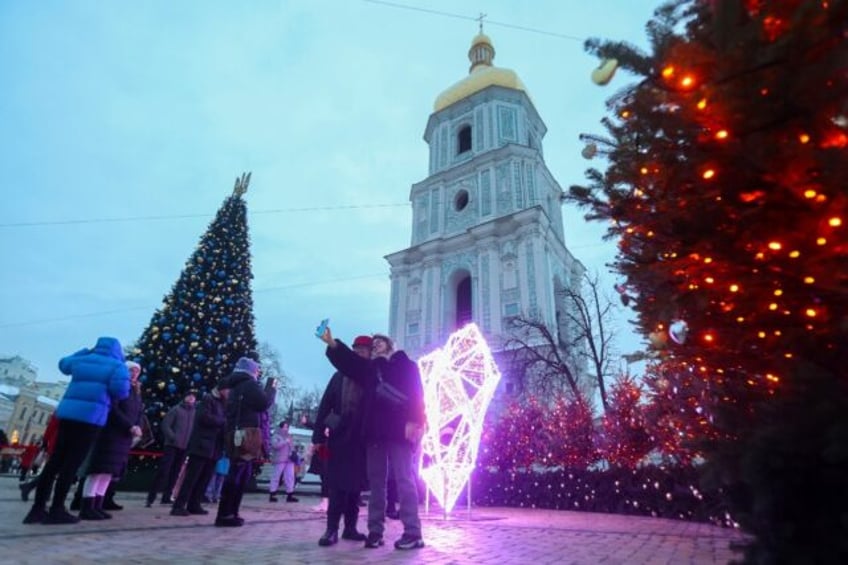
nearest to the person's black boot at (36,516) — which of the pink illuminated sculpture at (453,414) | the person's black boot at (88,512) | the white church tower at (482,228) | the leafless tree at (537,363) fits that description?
the person's black boot at (88,512)

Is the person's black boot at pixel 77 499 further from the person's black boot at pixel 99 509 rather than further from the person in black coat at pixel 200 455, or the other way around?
the person in black coat at pixel 200 455

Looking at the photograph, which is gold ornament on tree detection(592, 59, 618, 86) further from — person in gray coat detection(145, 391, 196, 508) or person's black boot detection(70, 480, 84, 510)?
person in gray coat detection(145, 391, 196, 508)

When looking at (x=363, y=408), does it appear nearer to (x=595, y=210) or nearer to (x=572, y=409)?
(x=595, y=210)

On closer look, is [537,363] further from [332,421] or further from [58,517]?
[58,517]

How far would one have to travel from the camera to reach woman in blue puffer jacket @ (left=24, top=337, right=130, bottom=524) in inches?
171

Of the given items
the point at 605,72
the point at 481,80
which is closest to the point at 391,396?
the point at 605,72

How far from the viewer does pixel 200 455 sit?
5.99 meters

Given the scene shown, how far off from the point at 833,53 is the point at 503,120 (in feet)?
90.4

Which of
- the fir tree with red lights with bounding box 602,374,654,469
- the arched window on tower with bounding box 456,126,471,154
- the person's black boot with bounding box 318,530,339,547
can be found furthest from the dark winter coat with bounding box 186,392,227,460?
the arched window on tower with bounding box 456,126,471,154

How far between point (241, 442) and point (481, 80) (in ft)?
93.6

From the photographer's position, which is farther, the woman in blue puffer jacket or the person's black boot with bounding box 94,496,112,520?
the person's black boot with bounding box 94,496,112,520

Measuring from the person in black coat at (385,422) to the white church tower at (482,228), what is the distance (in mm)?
16921

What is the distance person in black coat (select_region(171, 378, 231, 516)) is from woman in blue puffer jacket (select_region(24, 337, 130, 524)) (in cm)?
122

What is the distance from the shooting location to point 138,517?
17.5 ft
